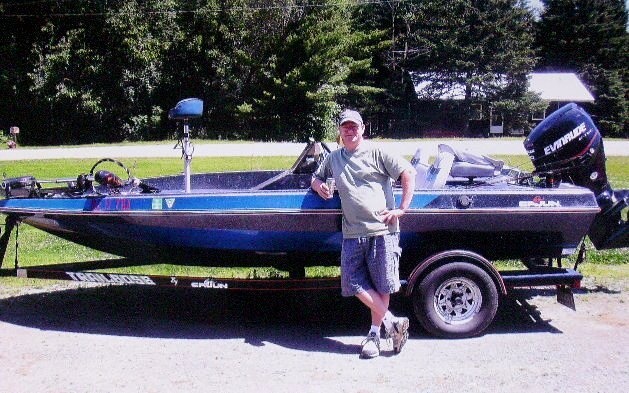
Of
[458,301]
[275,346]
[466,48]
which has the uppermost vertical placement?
[466,48]

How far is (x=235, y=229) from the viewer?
5.35 meters

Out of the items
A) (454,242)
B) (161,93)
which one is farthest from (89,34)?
(454,242)

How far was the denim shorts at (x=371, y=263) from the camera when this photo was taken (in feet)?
15.7

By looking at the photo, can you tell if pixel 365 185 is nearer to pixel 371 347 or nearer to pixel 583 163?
pixel 371 347

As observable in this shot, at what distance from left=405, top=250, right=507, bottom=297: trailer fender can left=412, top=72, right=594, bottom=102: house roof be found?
3906cm

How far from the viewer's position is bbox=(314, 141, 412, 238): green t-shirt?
186 inches

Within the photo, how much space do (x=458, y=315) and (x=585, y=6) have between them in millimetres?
50222

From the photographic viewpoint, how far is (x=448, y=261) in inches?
207

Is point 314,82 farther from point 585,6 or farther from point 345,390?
point 345,390

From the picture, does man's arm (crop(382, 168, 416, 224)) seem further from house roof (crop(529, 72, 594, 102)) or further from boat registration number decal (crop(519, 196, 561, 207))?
house roof (crop(529, 72, 594, 102))

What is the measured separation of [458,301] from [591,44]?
162 ft

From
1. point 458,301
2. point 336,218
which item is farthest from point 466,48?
point 336,218

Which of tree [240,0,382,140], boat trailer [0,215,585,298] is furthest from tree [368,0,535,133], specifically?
boat trailer [0,215,585,298]

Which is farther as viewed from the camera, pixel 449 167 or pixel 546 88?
pixel 546 88
